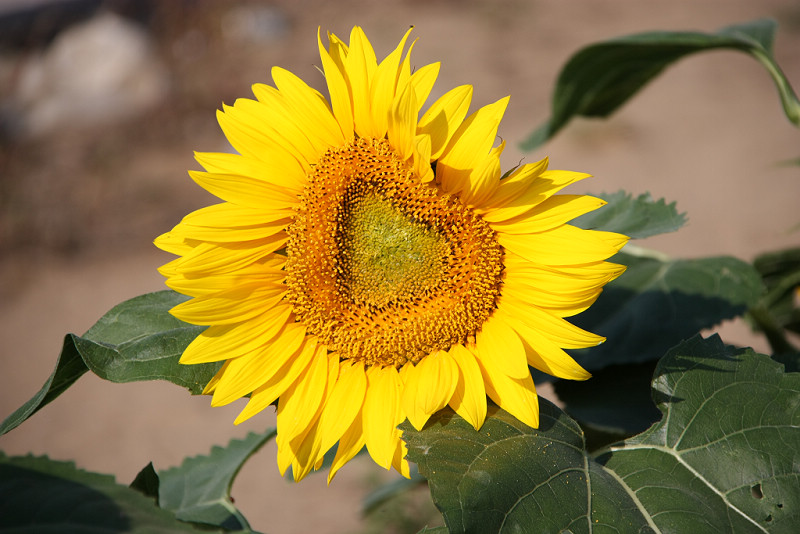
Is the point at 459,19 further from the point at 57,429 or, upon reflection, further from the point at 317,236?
the point at 317,236

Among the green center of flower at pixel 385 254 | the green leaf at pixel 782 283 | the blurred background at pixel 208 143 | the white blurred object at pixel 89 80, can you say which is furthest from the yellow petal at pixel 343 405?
the white blurred object at pixel 89 80

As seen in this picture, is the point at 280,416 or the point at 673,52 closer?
the point at 280,416

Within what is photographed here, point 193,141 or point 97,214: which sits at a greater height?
point 193,141

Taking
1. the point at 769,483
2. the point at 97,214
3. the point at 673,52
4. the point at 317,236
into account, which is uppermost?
the point at 97,214

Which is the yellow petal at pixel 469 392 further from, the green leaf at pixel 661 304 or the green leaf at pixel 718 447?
the green leaf at pixel 661 304

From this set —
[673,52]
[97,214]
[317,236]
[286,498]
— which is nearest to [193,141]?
[97,214]

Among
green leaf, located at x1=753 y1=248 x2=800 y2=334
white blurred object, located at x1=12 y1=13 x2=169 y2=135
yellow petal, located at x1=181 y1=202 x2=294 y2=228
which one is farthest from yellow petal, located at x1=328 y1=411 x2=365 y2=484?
white blurred object, located at x1=12 y1=13 x2=169 y2=135
